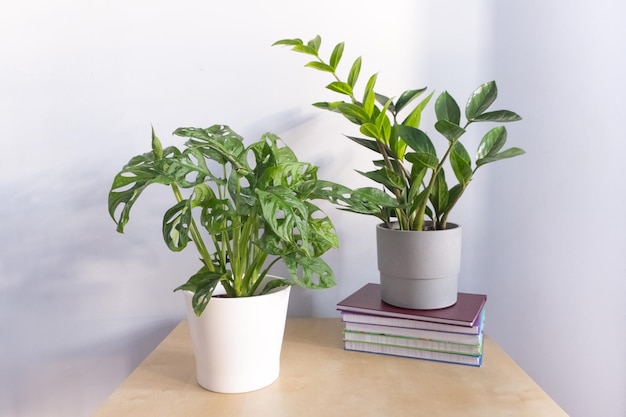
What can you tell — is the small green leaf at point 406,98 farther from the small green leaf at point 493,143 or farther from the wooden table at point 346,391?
the wooden table at point 346,391

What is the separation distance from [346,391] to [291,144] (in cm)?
53

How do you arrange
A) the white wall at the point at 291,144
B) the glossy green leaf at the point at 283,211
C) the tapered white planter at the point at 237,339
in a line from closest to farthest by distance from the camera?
1. the glossy green leaf at the point at 283,211
2. the tapered white planter at the point at 237,339
3. the white wall at the point at 291,144

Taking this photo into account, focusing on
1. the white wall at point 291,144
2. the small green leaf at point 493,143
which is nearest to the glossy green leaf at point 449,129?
the small green leaf at point 493,143

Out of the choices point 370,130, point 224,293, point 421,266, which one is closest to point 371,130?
point 370,130

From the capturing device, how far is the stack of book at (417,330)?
0.83 meters

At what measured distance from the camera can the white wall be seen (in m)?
1.05

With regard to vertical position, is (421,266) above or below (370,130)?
below

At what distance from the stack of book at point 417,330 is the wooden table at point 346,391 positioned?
0.05ft

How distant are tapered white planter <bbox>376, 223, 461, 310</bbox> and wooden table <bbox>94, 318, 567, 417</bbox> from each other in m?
0.10

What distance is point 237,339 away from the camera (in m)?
0.74

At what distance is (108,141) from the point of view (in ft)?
3.61

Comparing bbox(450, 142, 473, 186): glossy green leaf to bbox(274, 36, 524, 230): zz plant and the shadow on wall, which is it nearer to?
bbox(274, 36, 524, 230): zz plant

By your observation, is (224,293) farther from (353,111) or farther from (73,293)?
(73,293)

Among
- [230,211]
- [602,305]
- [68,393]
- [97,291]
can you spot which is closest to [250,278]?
[230,211]
